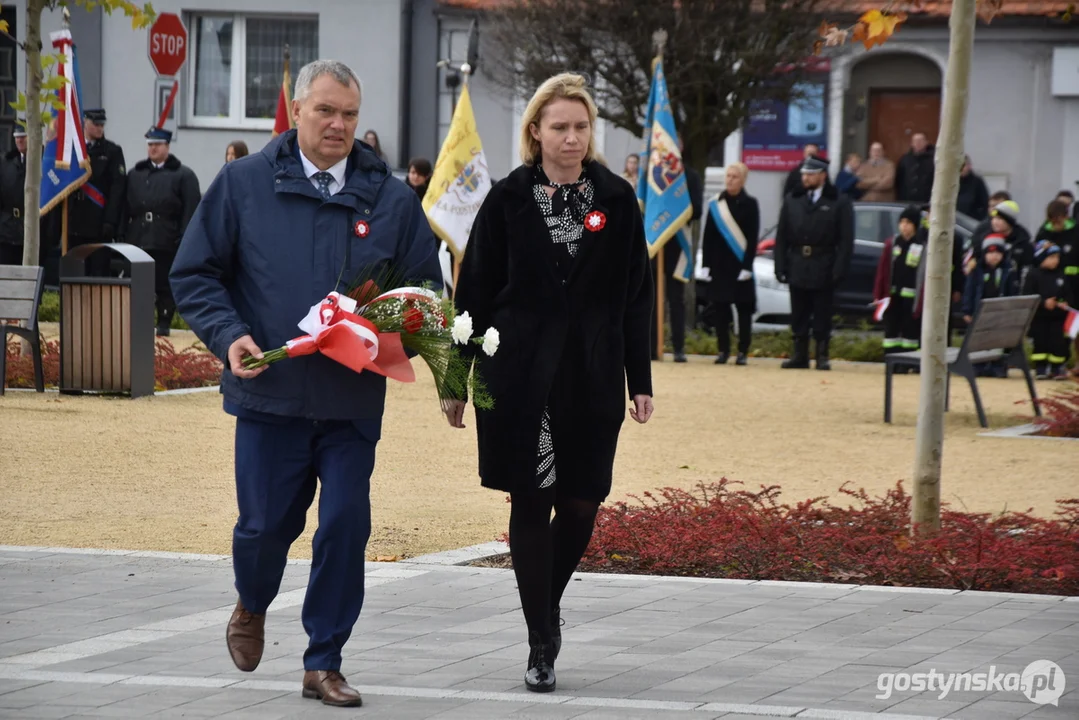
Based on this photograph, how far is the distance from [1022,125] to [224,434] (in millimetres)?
19257

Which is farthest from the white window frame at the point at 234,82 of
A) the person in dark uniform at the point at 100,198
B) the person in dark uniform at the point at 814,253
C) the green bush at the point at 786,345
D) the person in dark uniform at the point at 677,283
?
the person in dark uniform at the point at 814,253

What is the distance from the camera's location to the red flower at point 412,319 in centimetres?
551

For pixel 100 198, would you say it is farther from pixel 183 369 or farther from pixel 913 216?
pixel 913 216

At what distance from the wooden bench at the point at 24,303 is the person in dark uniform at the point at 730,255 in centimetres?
756

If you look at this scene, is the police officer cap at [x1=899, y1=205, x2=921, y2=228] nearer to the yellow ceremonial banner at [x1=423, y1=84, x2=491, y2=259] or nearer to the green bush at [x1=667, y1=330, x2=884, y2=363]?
the green bush at [x1=667, y1=330, x2=884, y2=363]

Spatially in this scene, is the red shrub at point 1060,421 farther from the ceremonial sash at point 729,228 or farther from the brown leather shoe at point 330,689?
the brown leather shoe at point 330,689

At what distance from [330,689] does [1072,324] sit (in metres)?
13.7

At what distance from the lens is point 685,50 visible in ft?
70.4

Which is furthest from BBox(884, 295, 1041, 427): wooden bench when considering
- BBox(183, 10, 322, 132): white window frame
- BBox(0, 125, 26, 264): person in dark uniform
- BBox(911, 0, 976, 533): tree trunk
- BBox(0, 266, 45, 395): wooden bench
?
BBox(183, 10, 322, 132): white window frame

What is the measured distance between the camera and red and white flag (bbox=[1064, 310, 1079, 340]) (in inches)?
694

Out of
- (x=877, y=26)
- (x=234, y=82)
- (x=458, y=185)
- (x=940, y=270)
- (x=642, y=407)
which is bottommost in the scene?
(x=642, y=407)

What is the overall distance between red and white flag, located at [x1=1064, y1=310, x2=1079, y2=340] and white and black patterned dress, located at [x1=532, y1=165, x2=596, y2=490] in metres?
12.7

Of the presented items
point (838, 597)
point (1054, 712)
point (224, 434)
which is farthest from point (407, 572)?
point (224, 434)

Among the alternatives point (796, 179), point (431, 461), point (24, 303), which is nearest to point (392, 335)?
point (431, 461)
